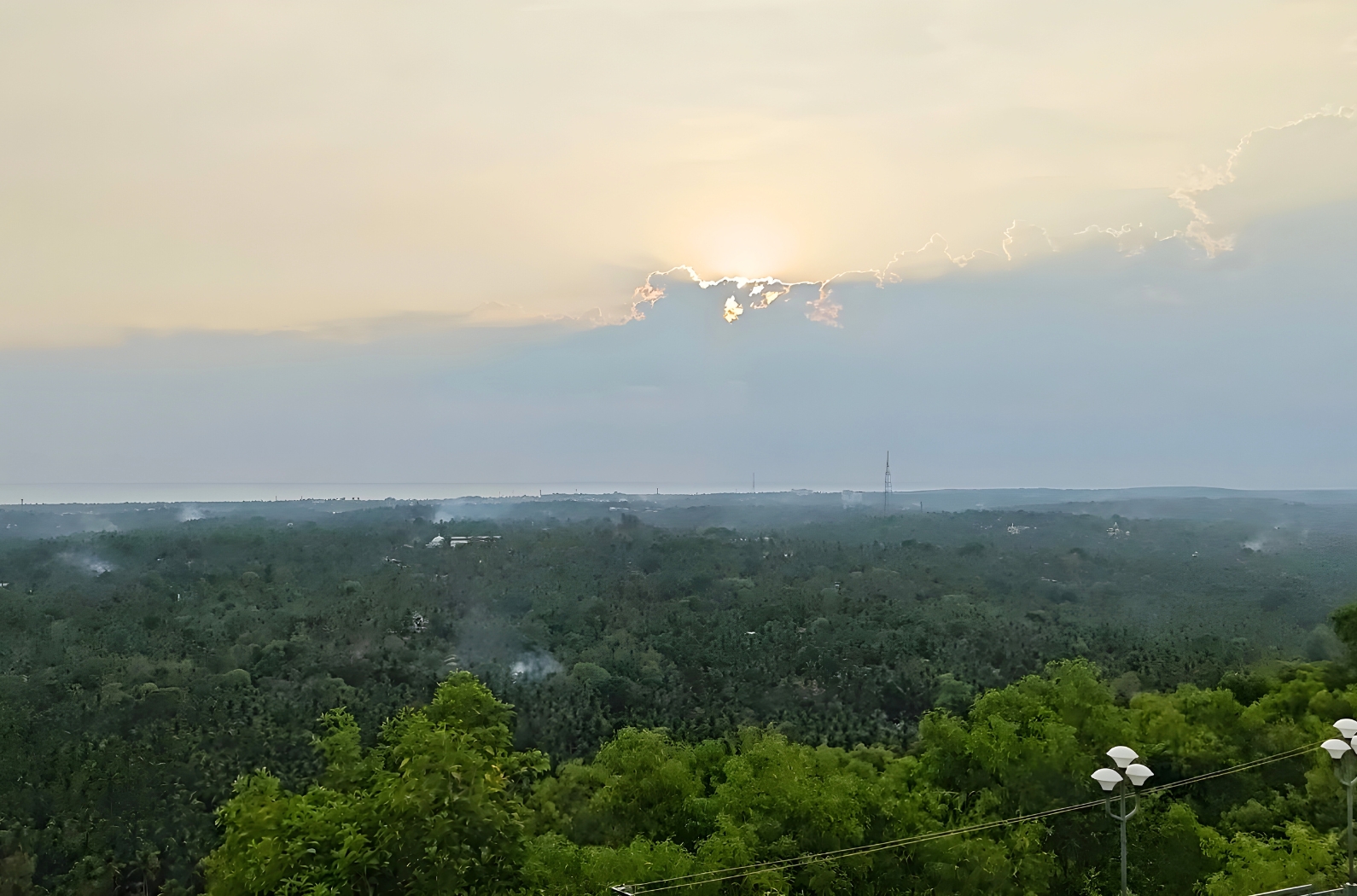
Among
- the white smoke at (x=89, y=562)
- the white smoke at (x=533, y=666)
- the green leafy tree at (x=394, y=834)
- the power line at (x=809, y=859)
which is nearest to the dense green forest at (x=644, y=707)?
the green leafy tree at (x=394, y=834)

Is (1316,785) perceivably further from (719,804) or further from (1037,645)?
(1037,645)

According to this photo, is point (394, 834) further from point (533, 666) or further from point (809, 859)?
point (533, 666)

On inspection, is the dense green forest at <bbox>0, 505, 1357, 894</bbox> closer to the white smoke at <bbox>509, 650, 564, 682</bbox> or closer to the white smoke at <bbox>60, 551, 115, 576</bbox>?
the white smoke at <bbox>60, 551, 115, 576</bbox>

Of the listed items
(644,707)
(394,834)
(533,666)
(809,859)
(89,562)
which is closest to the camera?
(394,834)

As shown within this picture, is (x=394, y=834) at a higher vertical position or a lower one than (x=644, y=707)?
higher

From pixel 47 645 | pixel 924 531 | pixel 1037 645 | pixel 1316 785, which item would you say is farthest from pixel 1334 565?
pixel 47 645

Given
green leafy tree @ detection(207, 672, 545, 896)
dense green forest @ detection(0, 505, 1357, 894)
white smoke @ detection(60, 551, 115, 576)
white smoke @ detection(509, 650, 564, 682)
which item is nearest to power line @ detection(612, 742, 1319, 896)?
dense green forest @ detection(0, 505, 1357, 894)

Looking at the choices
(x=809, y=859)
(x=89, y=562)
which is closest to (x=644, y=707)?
(x=809, y=859)

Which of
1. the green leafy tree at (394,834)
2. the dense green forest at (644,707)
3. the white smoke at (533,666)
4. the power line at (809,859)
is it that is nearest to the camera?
the green leafy tree at (394,834)

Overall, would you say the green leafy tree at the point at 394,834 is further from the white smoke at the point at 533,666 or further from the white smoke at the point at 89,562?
the white smoke at the point at 89,562
